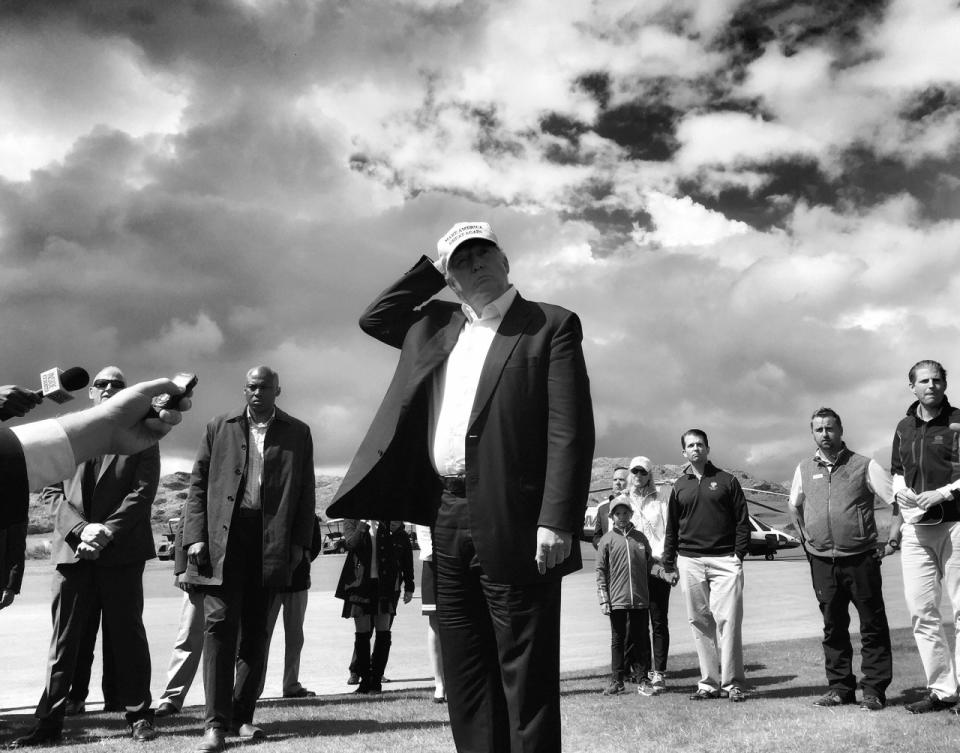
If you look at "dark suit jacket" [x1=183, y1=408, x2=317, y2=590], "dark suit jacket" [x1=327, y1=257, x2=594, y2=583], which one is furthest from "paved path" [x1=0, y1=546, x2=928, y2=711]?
"dark suit jacket" [x1=327, y1=257, x2=594, y2=583]

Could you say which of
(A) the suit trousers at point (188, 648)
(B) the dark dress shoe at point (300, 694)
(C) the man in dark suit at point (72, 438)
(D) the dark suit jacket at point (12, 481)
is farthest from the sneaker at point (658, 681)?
(D) the dark suit jacket at point (12, 481)

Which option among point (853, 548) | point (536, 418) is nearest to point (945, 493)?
point (853, 548)

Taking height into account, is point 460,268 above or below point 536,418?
above

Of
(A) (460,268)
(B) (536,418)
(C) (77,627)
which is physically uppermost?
(A) (460,268)

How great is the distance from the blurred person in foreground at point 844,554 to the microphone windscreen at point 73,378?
20.1 ft

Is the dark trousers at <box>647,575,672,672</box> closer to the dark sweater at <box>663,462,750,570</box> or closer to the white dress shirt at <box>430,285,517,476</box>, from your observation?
the dark sweater at <box>663,462,750,570</box>

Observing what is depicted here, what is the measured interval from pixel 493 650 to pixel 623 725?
10.1 feet

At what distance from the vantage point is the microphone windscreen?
2.76 metres

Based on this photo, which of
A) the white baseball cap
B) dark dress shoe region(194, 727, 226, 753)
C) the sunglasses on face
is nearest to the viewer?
the white baseball cap

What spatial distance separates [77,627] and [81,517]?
72 centimetres

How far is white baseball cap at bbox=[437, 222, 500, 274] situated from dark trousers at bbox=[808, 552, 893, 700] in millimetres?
4828

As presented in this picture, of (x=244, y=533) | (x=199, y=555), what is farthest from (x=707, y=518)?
(x=199, y=555)

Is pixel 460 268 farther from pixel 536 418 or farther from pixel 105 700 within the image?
pixel 105 700

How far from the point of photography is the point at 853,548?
726cm
